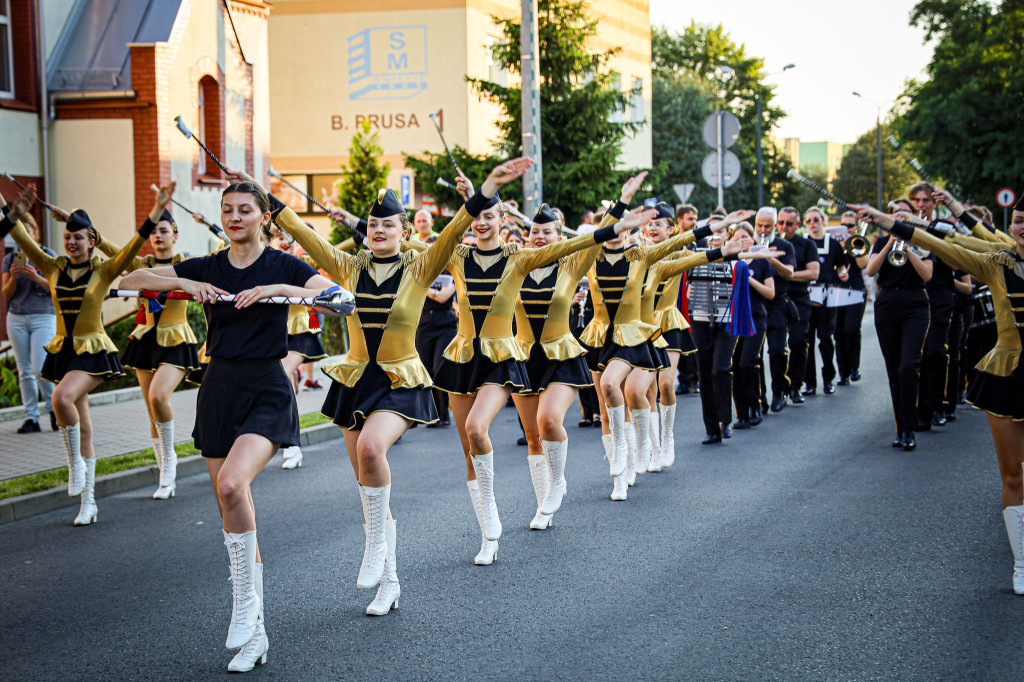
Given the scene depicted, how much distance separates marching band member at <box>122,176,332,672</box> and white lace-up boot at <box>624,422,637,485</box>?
4.13 meters

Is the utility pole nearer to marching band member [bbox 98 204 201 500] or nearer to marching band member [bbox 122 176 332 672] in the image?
marching band member [bbox 98 204 201 500]

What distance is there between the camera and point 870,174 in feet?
227

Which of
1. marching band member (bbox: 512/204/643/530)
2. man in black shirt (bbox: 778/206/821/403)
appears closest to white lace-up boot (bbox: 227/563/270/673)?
marching band member (bbox: 512/204/643/530)

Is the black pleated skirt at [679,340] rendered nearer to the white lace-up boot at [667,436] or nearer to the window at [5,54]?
the white lace-up boot at [667,436]

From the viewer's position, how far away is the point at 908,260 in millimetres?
10297

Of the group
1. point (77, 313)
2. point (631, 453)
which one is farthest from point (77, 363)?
point (631, 453)

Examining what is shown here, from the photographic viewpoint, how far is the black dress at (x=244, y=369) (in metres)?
4.95

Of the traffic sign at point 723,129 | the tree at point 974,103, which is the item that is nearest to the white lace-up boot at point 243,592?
the traffic sign at point 723,129

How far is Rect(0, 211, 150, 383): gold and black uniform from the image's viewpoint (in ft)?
26.0

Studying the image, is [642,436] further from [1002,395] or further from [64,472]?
[64,472]

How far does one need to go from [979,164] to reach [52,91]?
32.6m

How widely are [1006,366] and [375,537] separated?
3512 millimetres

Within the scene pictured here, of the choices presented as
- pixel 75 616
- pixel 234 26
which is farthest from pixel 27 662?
pixel 234 26

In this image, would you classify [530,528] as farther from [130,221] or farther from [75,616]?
[130,221]
